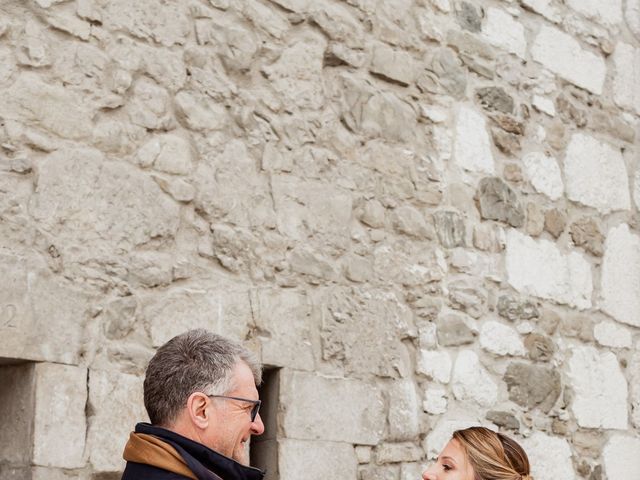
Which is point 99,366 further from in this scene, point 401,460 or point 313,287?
point 401,460

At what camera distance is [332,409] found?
403 cm

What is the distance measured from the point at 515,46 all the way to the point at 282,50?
1464 mm

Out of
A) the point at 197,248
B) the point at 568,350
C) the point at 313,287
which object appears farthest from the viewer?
the point at 568,350

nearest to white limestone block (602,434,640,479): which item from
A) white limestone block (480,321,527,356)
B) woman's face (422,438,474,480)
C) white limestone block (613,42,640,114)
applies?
white limestone block (480,321,527,356)

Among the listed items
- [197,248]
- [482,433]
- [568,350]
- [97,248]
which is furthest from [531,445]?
[97,248]

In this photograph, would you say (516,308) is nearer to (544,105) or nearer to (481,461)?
(544,105)

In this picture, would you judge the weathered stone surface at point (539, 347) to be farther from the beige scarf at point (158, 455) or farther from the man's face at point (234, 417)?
the beige scarf at point (158, 455)

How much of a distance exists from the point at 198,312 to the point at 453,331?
1293 mm

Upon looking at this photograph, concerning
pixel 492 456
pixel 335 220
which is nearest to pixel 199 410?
pixel 492 456

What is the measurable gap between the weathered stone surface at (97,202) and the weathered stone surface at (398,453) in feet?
4.10

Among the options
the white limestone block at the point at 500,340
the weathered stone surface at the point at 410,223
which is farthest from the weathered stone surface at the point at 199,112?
the white limestone block at the point at 500,340

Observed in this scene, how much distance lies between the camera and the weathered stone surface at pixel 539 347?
4.82m

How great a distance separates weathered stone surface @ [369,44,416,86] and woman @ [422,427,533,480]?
69.0 inches

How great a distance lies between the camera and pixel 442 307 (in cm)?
451
